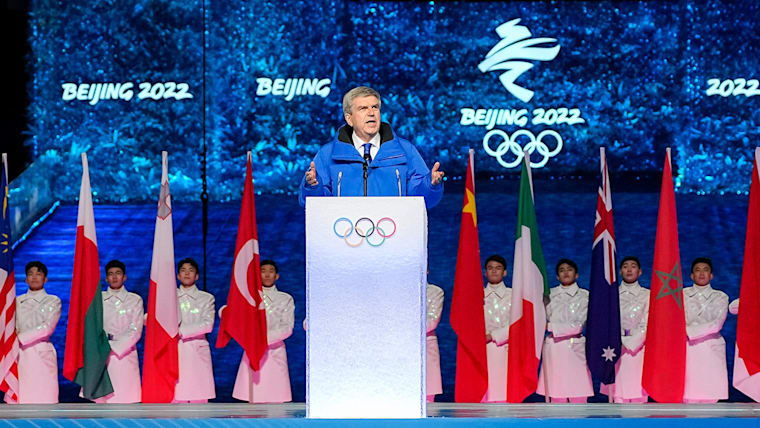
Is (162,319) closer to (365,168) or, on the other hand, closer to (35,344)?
(35,344)

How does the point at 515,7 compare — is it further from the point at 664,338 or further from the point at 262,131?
the point at 664,338

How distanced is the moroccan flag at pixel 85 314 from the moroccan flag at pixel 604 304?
8.79 ft

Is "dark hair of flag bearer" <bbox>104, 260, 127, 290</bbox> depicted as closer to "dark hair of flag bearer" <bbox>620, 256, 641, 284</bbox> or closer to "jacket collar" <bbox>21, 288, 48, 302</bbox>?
"jacket collar" <bbox>21, 288, 48, 302</bbox>

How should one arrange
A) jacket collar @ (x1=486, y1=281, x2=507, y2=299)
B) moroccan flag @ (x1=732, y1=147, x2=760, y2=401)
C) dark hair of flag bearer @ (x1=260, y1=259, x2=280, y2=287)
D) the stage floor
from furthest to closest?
dark hair of flag bearer @ (x1=260, y1=259, x2=280, y2=287), jacket collar @ (x1=486, y1=281, x2=507, y2=299), moroccan flag @ (x1=732, y1=147, x2=760, y2=401), the stage floor

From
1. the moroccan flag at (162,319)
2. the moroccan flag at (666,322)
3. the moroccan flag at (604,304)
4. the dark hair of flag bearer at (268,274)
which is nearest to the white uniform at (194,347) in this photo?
the moroccan flag at (162,319)

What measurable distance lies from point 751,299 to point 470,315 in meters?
1.49

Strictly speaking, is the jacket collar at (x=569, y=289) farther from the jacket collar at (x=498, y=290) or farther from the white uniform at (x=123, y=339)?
the white uniform at (x=123, y=339)

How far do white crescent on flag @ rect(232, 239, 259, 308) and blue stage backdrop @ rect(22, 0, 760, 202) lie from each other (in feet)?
12.9

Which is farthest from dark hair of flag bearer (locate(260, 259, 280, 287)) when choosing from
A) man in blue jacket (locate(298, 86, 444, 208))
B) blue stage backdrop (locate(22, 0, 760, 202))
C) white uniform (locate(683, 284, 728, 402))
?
blue stage backdrop (locate(22, 0, 760, 202))

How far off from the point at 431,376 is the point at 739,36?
17.6 ft

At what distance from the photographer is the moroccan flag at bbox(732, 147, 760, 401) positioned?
6582 mm

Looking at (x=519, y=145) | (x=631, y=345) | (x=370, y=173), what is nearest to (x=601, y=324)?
(x=631, y=345)

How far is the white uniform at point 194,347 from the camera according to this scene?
7.12m

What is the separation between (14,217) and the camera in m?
10.8
